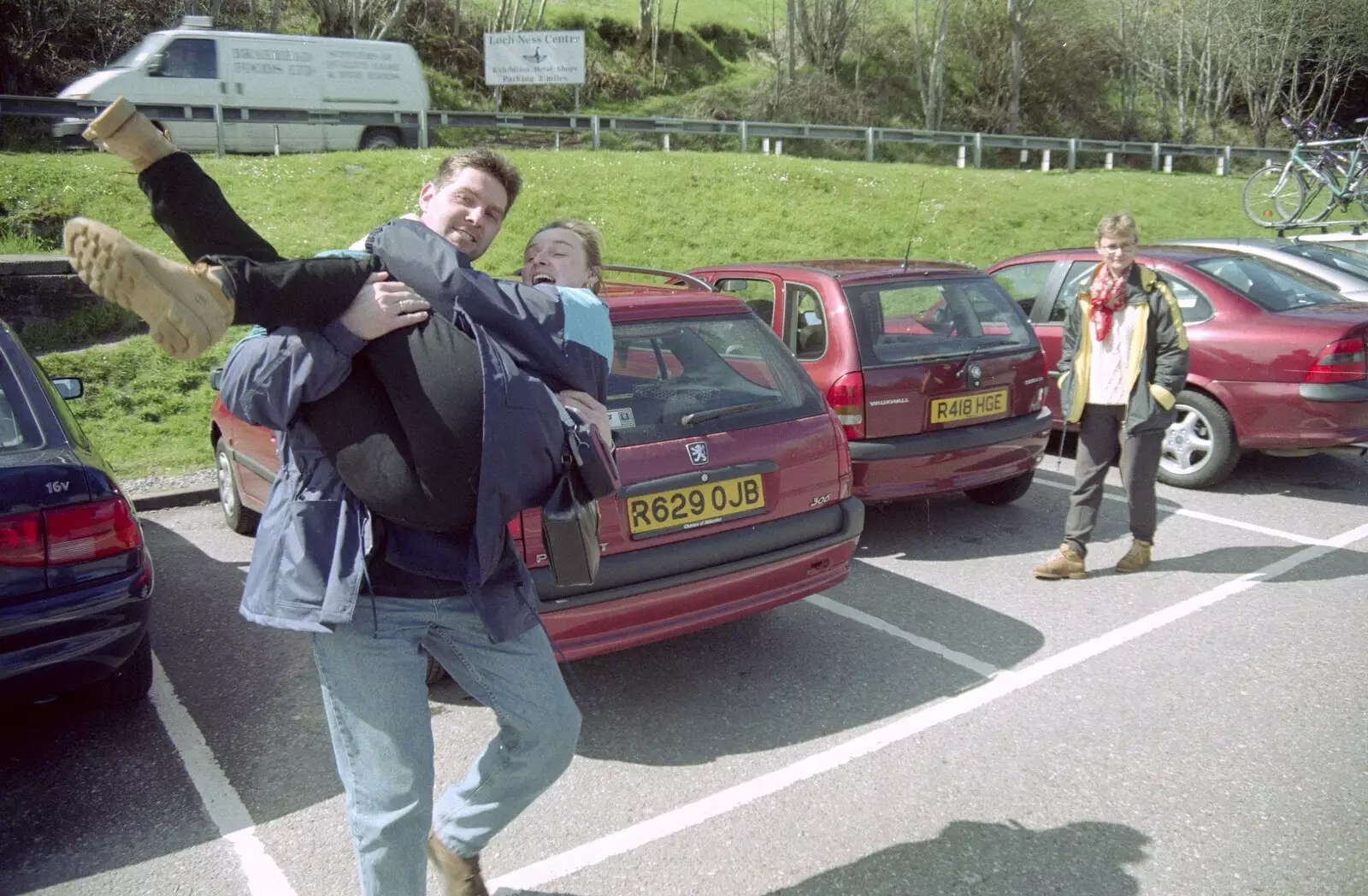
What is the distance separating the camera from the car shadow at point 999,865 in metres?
2.66

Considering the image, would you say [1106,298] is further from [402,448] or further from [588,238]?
[402,448]

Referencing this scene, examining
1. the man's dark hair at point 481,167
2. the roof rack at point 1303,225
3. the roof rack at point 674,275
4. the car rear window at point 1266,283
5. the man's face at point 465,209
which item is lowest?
the car rear window at point 1266,283

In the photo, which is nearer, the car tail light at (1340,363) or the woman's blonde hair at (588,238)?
the woman's blonde hair at (588,238)

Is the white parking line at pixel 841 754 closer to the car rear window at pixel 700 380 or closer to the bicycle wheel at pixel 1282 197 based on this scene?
the car rear window at pixel 700 380

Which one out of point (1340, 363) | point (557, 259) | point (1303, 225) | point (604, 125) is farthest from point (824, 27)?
point (557, 259)

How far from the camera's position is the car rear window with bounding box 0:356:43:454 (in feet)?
10.7

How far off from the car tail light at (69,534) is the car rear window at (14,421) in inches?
A: 10.9

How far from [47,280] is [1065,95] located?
130 ft

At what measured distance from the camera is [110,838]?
9.63 ft

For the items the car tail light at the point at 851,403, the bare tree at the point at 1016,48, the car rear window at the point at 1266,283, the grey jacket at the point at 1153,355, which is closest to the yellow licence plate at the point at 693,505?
the car tail light at the point at 851,403

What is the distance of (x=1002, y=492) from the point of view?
646 cm

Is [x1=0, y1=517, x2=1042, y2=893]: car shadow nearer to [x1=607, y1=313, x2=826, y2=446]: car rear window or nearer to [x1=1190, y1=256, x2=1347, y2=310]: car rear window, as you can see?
[x1=607, y1=313, x2=826, y2=446]: car rear window

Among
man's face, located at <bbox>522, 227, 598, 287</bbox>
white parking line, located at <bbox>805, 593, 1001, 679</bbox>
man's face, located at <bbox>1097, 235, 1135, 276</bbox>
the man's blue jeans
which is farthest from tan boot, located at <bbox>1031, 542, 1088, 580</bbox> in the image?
the man's blue jeans

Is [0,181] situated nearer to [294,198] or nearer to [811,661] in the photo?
[294,198]
